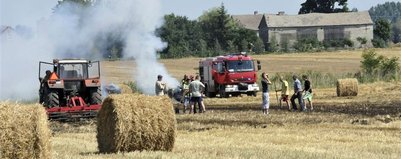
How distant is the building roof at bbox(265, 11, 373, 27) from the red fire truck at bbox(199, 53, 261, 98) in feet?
285

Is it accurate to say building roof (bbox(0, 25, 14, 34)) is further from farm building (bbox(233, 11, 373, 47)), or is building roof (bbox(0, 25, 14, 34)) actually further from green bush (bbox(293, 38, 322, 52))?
farm building (bbox(233, 11, 373, 47))

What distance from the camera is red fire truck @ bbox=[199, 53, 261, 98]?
1726 inches

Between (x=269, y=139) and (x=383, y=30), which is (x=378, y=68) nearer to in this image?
(x=269, y=139)

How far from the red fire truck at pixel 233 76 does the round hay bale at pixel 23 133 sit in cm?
3164

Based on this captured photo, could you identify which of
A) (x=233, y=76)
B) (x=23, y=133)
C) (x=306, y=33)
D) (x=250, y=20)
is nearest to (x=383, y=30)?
(x=306, y=33)

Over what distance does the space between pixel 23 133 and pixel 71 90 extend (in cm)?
1457

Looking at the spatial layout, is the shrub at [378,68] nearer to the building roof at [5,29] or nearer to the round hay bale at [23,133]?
the building roof at [5,29]

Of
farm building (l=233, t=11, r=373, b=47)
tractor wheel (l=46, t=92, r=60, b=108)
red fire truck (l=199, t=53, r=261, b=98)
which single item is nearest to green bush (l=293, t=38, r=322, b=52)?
farm building (l=233, t=11, r=373, b=47)

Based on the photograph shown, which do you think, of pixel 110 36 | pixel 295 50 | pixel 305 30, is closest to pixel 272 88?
pixel 110 36

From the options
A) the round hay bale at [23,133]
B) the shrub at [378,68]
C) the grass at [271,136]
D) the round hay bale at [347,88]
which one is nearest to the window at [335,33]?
the shrub at [378,68]

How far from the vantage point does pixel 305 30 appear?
131 m

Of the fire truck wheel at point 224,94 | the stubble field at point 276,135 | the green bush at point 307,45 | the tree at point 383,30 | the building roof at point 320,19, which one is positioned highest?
the building roof at point 320,19

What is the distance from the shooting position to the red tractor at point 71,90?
82.2 ft

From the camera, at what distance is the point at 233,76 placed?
44.1 m
